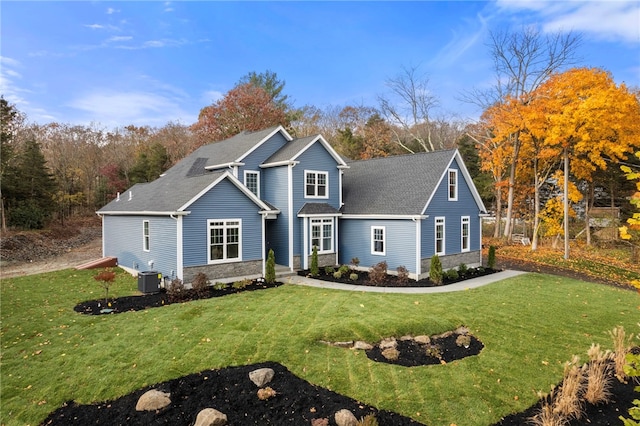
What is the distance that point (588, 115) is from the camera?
2219 centimetres

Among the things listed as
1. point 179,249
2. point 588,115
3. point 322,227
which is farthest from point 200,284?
point 588,115

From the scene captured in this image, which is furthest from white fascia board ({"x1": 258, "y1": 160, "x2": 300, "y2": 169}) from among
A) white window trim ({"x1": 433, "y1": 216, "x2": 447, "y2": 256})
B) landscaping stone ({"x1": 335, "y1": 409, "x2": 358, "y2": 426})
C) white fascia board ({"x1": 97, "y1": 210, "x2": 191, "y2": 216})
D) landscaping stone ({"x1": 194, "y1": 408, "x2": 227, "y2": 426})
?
landscaping stone ({"x1": 335, "y1": 409, "x2": 358, "y2": 426})

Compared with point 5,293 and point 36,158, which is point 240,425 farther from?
point 36,158

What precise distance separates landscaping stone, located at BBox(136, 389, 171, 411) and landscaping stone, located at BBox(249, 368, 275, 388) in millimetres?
1561

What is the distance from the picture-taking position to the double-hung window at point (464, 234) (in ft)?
66.2

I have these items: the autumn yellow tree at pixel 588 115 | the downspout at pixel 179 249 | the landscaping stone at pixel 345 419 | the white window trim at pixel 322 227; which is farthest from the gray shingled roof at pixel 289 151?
the autumn yellow tree at pixel 588 115

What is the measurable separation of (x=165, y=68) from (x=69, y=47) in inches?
287

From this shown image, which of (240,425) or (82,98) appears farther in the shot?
(82,98)

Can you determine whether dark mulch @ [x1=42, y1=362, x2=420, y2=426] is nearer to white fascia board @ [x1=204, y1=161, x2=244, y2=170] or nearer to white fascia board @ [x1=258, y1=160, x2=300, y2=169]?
white fascia board @ [x1=258, y1=160, x2=300, y2=169]

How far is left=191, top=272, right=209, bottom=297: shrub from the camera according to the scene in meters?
13.8

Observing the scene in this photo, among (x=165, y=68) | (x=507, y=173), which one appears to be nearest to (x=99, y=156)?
(x=165, y=68)

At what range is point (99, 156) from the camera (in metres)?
42.8

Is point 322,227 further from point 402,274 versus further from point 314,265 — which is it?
point 402,274

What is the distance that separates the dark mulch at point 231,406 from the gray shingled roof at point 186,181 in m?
8.60
